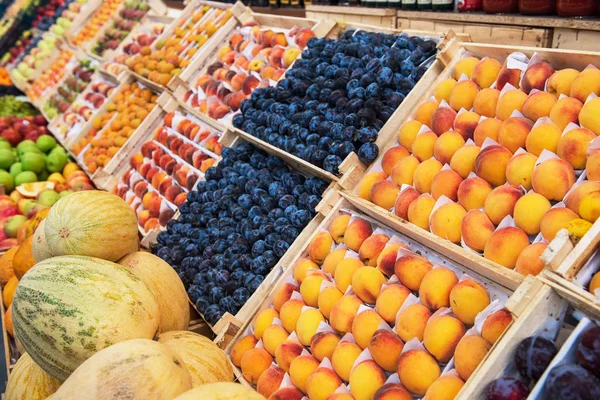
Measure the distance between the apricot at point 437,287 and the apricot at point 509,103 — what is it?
0.57 m

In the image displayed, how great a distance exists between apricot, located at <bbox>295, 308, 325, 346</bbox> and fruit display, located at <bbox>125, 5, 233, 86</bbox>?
2.70 metres

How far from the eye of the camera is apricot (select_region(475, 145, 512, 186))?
160cm

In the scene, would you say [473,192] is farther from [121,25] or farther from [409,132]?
[121,25]

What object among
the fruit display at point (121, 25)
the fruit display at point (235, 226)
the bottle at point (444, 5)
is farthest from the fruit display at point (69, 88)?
the bottle at point (444, 5)

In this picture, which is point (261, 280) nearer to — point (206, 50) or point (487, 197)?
point (487, 197)

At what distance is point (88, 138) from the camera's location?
15.2 ft

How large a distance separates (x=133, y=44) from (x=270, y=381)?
162 inches

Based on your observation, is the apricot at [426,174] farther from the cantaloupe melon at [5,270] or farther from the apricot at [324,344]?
the cantaloupe melon at [5,270]

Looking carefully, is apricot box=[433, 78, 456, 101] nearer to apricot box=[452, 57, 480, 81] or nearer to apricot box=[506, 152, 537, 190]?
apricot box=[452, 57, 480, 81]

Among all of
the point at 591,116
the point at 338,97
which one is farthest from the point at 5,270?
Result: the point at 591,116

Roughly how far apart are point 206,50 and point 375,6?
4.28ft

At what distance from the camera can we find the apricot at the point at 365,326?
1604 mm

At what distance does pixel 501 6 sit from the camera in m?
2.84

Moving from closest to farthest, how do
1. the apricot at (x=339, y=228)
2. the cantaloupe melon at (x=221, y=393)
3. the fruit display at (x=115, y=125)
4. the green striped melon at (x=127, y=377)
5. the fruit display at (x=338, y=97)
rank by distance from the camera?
the cantaloupe melon at (x=221, y=393) → the green striped melon at (x=127, y=377) → the apricot at (x=339, y=228) → the fruit display at (x=338, y=97) → the fruit display at (x=115, y=125)
